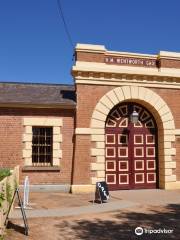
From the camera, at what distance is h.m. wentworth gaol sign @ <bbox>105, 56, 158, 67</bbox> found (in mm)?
17609

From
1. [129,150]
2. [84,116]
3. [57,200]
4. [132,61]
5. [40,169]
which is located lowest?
[57,200]

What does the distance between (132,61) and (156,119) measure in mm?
3034

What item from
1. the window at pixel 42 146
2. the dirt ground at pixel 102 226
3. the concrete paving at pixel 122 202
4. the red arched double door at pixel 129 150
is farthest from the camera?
the red arched double door at pixel 129 150

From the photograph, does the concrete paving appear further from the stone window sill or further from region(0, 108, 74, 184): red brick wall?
the stone window sill

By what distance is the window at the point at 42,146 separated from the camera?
16.8m

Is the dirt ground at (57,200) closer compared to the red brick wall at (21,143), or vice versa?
the dirt ground at (57,200)

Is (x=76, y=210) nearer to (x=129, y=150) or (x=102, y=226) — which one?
(x=102, y=226)

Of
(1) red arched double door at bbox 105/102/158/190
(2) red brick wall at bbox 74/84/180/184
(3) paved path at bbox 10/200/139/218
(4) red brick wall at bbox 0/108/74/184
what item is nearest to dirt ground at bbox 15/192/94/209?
(3) paved path at bbox 10/200/139/218

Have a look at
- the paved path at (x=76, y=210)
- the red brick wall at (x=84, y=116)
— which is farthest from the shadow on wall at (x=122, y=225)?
the red brick wall at (x=84, y=116)

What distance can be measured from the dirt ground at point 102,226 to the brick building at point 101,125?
18.1 feet

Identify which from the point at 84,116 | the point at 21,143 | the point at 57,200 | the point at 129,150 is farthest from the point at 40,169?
the point at 129,150

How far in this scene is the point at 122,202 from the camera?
44.4 ft

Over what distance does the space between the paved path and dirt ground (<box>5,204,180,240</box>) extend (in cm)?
47

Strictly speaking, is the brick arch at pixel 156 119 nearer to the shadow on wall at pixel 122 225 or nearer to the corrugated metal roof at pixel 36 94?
the corrugated metal roof at pixel 36 94
